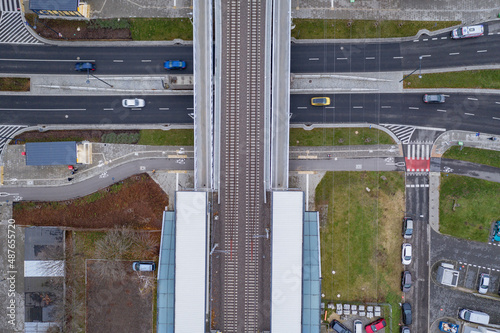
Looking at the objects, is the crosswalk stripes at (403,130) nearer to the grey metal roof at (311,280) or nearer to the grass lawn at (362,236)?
the grass lawn at (362,236)

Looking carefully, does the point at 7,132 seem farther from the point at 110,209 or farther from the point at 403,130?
the point at 403,130

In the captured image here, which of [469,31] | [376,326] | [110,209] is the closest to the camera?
[376,326]

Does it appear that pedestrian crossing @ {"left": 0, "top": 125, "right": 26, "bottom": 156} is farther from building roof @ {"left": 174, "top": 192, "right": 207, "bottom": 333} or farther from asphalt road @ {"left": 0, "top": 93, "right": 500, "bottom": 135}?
building roof @ {"left": 174, "top": 192, "right": 207, "bottom": 333}

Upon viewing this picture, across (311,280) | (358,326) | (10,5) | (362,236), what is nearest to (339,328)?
(358,326)

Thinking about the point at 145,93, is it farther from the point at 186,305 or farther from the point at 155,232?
the point at 186,305

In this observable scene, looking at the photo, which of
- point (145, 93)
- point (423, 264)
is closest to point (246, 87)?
point (145, 93)

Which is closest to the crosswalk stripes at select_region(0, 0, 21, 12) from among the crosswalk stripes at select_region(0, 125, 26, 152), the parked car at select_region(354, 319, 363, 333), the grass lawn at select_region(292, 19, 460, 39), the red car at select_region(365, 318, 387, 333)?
the crosswalk stripes at select_region(0, 125, 26, 152)
